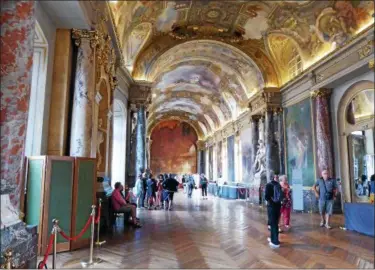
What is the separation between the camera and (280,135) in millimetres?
14305

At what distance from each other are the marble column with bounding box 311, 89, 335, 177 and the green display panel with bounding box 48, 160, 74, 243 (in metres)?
9.00

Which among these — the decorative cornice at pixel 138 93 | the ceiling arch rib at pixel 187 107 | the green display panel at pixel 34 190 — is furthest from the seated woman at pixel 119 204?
the ceiling arch rib at pixel 187 107

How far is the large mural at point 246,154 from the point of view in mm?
18370

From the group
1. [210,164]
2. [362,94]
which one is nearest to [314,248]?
[362,94]

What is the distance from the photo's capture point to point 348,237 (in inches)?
262

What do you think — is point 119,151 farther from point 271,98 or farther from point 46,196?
point 46,196

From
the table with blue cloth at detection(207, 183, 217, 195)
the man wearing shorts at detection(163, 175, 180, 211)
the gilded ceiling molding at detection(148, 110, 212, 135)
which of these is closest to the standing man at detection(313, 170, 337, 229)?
the man wearing shorts at detection(163, 175, 180, 211)

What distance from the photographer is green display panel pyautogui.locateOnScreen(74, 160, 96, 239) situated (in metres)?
5.58

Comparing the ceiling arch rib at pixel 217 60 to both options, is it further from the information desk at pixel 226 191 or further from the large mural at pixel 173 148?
the large mural at pixel 173 148

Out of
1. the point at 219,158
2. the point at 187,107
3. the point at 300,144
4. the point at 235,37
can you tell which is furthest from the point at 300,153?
the point at 187,107

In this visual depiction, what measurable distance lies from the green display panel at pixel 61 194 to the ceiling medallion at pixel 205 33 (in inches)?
382

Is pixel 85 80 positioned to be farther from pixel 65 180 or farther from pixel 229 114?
pixel 229 114

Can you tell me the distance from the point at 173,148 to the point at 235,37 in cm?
2300

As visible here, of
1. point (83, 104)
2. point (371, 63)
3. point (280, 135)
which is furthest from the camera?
point (280, 135)
